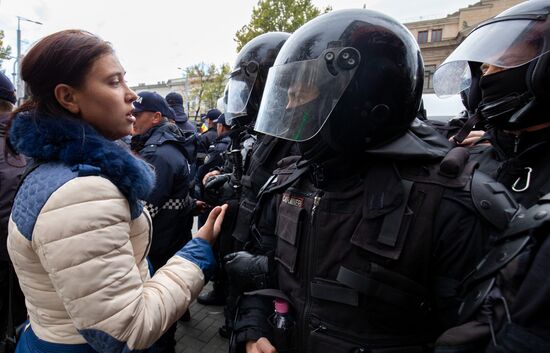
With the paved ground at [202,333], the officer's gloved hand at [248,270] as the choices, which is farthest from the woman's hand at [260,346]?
the paved ground at [202,333]

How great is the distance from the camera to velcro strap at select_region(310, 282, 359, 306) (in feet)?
3.92

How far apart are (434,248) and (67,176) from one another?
4.11 ft

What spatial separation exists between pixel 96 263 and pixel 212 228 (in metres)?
0.67

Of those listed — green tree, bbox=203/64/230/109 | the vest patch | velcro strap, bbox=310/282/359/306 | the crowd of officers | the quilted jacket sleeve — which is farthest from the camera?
green tree, bbox=203/64/230/109

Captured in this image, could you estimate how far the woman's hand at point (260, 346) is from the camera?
136 centimetres

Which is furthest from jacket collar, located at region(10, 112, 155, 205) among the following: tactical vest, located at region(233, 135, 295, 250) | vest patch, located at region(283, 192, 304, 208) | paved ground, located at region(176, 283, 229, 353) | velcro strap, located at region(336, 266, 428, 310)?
paved ground, located at region(176, 283, 229, 353)

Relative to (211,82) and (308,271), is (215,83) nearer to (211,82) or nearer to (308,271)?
(211,82)

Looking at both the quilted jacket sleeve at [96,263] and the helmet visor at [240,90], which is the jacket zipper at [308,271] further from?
the helmet visor at [240,90]

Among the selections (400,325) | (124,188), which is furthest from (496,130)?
(124,188)

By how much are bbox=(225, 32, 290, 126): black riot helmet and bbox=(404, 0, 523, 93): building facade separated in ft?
98.1

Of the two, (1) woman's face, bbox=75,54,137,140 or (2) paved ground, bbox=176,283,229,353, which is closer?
(1) woman's face, bbox=75,54,137,140

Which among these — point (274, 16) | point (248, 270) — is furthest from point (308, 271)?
point (274, 16)

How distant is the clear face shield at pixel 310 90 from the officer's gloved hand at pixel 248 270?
27.0 inches

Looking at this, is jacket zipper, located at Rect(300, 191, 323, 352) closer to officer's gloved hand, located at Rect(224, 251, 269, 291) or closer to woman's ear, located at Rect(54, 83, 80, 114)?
officer's gloved hand, located at Rect(224, 251, 269, 291)
